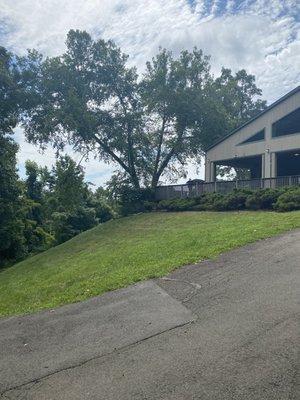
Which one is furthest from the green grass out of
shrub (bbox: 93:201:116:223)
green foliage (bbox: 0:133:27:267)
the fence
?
shrub (bbox: 93:201:116:223)

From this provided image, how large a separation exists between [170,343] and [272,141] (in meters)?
Result: 24.6

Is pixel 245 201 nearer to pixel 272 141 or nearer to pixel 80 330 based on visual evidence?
pixel 272 141

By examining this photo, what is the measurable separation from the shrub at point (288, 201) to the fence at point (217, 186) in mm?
3985

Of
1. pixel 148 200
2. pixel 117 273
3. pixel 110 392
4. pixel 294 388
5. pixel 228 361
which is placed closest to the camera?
pixel 294 388

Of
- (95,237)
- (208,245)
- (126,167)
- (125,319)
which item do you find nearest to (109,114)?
(126,167)

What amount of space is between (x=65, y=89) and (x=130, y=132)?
5836mm

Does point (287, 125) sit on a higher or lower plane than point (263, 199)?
higher

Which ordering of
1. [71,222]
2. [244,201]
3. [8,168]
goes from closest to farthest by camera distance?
[244,201] < [8,168] < [71,222]

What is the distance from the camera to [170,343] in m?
5.67

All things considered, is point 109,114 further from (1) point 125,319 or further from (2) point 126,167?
(1) point 125,319

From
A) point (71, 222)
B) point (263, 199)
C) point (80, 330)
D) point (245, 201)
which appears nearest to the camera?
point (80, 330)

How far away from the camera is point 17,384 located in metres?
5.07

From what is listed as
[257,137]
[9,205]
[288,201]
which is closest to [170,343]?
[288,201]

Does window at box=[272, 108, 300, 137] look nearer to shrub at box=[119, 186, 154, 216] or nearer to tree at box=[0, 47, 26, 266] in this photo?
shrub at box=[119, 186, 154, 216]
